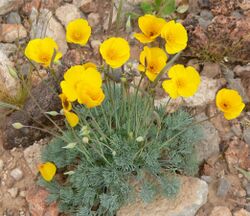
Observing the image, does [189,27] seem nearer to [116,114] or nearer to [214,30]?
[214,30]

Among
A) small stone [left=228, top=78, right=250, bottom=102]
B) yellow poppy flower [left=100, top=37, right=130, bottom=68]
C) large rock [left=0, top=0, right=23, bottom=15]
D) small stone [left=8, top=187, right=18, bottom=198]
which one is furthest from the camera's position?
large rock [left=0, top=0, right=23, bottom=15]

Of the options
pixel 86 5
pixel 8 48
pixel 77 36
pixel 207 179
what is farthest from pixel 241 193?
pixel 8 48

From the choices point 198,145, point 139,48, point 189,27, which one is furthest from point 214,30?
point 198,145

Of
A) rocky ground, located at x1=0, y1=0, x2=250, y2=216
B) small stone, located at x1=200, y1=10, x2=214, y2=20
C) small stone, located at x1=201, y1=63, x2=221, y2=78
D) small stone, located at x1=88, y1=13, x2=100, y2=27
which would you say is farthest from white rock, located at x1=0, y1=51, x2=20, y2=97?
small stone, located at x1=200, y1=10, x2=214, y2=20

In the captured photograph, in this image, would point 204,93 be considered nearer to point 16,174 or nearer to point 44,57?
point 44,57

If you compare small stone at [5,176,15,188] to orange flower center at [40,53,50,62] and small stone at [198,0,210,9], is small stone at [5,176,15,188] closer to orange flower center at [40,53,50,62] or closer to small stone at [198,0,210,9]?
orange flower center at [40,53,50,62]

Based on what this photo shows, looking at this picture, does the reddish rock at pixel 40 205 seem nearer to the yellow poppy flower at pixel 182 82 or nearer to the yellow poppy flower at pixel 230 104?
the yellow poppy flower at pixel 182 82
